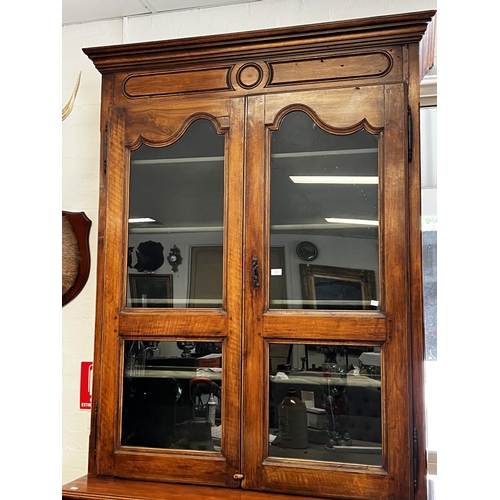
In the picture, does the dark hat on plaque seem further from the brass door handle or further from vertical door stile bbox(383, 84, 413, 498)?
vertical door stile bbox(383, 84, 413, 498)

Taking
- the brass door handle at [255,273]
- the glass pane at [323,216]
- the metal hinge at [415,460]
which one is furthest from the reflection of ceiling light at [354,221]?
the metal hinge at [415,460]

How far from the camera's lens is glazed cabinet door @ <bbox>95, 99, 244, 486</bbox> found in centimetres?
154

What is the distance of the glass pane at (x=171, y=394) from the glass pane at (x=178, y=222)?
137 mm

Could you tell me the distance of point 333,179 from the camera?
1521 mm

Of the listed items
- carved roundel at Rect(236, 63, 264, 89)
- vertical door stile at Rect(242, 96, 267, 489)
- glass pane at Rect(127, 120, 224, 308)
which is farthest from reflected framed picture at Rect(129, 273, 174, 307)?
carved roundel at Rect(236, 63, 264, 89)

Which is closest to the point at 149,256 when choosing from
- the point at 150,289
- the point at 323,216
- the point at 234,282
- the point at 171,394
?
the point at 150,289

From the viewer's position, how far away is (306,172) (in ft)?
5.06

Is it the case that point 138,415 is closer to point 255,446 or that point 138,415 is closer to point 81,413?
point 255,446

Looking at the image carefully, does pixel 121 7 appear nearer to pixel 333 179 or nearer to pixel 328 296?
pixel 333 179

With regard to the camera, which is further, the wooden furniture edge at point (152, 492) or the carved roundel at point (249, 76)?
the carved roundel at point (249, 76)

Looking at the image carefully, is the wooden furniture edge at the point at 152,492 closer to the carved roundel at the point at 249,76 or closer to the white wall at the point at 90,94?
the white wall at the point at 90,94

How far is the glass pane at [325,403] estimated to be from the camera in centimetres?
143
